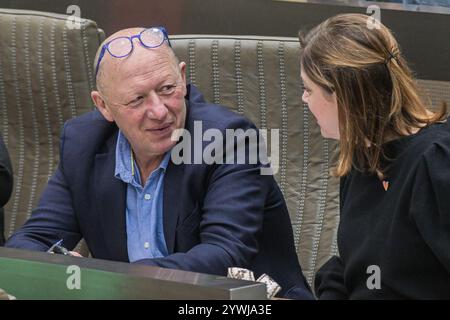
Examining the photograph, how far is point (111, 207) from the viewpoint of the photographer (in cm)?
241

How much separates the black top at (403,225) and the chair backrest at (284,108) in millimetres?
673

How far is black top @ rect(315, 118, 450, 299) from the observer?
1.80m

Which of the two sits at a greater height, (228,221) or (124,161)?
(124,161)

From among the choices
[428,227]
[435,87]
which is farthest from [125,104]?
[435,87]

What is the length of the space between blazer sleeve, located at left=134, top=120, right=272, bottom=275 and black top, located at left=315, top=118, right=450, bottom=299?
0.86ft

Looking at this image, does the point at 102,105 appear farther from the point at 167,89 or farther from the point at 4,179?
the point at 4,179

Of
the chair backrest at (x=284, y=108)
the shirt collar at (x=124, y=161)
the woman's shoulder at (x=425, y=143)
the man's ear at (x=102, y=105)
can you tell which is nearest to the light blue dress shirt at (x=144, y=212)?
the shirt collar at (x=124, y=161)

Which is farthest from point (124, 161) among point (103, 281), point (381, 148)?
point (103, 281)

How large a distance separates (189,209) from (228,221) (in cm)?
14

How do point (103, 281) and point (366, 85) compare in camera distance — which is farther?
point (366, 85)

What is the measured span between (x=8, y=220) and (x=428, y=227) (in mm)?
1817

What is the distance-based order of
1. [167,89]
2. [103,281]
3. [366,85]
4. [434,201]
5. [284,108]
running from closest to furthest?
[103,281]
[434,201]
[366,85]
[167,89]
[284,108]

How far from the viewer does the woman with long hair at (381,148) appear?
1.85 meters

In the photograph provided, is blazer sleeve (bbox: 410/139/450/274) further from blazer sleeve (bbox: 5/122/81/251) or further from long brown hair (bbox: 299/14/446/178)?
blazer sleeve (bbox: 5/122/81/251)
